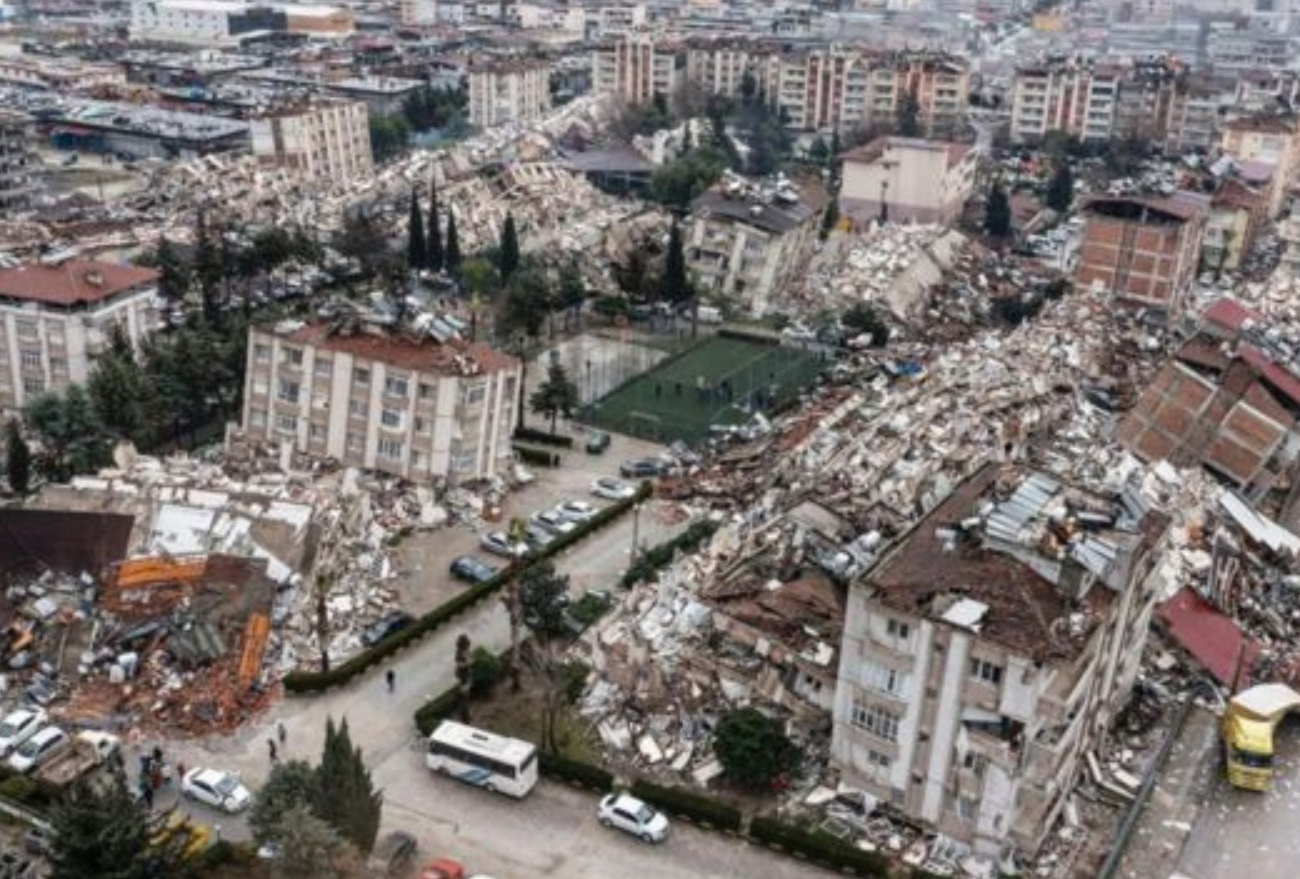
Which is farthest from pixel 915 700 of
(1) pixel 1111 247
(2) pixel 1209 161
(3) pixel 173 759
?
(2) pixel 1209 161

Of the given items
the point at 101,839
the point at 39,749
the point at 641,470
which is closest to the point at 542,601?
the point at 39,749

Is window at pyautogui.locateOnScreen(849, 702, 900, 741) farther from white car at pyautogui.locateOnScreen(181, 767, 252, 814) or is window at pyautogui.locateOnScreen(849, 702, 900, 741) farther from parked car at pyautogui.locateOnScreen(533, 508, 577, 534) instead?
parked car at pyautogui.locateOnScreen(533, 508, 577, 534)

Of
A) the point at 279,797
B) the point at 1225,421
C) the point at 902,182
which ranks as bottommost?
the point at 279,797

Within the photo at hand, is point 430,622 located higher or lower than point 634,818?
higher

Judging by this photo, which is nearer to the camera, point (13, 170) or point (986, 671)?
point (986, 671)

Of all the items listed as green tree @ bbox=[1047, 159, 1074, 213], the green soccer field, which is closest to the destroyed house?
the green soccer field

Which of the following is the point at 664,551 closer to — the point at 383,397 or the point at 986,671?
the point at 383,397
